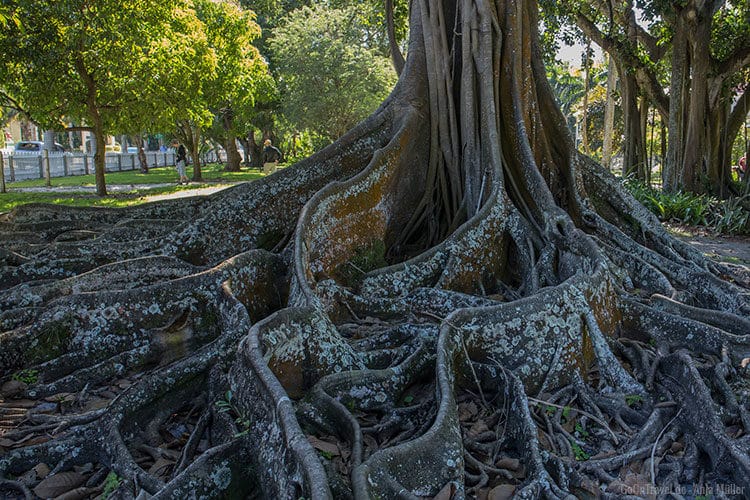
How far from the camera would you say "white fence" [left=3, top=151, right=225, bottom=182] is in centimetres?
2297

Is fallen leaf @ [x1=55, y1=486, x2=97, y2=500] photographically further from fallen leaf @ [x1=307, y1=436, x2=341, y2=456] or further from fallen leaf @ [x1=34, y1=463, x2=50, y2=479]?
fallen leaf @ [x1=307, y1=436, x2=341, y2=456]

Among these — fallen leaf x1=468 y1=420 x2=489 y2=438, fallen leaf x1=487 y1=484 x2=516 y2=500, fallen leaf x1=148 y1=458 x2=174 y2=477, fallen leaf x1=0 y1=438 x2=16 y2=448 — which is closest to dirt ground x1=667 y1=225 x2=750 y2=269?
fallen leaf x1=468 y1=420 x2=489 y2=438

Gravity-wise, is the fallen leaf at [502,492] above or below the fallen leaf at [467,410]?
below

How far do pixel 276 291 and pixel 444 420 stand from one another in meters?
2.18

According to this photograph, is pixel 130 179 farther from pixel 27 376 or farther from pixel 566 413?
pixel 566 413

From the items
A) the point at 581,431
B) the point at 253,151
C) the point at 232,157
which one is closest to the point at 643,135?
the point at 581,431

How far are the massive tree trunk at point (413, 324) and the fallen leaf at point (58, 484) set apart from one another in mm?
111

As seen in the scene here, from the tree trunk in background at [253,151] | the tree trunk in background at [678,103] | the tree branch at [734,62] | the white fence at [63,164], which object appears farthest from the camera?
the tree trunk in background at [253,151]

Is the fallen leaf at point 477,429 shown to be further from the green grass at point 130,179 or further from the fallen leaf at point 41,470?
the green grass at point 130,179

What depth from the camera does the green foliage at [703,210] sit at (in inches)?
394

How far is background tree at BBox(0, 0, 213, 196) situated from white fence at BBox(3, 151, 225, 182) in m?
8.62

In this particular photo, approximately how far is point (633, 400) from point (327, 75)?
22.4 m

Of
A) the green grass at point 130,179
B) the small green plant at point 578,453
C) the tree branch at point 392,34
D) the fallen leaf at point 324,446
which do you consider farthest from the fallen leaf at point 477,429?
the green grass at point 130,179

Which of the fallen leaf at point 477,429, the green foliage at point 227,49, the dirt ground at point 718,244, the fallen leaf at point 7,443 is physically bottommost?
the fallen leaf at point 7,443
